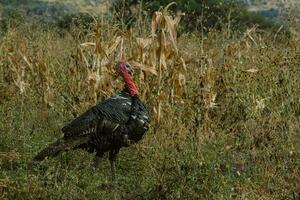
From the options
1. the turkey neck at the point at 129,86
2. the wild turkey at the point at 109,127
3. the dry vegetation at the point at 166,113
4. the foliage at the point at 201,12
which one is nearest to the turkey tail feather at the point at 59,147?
the wild turkey at the point at 109,127

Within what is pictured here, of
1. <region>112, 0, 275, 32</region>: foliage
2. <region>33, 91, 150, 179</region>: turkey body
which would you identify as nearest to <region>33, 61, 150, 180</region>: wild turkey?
<region>33, 91, 150, 179</region>: turkey body

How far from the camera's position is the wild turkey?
6195 mm

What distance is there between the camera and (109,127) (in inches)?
246

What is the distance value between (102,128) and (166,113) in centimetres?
147

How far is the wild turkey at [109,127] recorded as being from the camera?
20.3ft

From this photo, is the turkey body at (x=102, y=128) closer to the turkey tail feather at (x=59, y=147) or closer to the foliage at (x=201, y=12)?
the turkey tail feather at (x=59, y=147)

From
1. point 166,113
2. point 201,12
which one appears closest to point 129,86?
point 166,113

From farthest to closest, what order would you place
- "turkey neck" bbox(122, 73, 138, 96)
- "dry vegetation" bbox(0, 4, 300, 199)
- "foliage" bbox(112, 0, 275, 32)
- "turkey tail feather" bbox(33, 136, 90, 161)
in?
"foliage" bbox(112, 0, 275, 32)
"turkey neck" bbox(122, 73, 138, 96)
"turkey tail feather" bbox(33, 136, 90, 161)
"dry vegetation" bbox(0, 4, 300, 199)

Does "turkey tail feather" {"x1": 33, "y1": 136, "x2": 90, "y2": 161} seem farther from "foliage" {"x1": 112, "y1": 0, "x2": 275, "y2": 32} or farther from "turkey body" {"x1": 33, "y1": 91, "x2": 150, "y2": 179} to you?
"foliage" {"x1": 112, "y1": 0, "x2": 275, "y2": 32}

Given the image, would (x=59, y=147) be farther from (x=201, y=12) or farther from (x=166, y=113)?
(x=201, y=12)

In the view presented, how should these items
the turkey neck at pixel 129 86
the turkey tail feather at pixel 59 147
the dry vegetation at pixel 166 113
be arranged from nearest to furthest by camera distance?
the dry vegetation at pixel 166 113, the turkey tail feather at pixel 59 147, the turkey neck at pixel 129 86

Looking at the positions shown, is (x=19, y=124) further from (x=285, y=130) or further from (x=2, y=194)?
(x=285, y=130)

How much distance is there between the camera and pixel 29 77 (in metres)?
8.96

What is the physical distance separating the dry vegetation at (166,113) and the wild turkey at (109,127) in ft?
0.87
